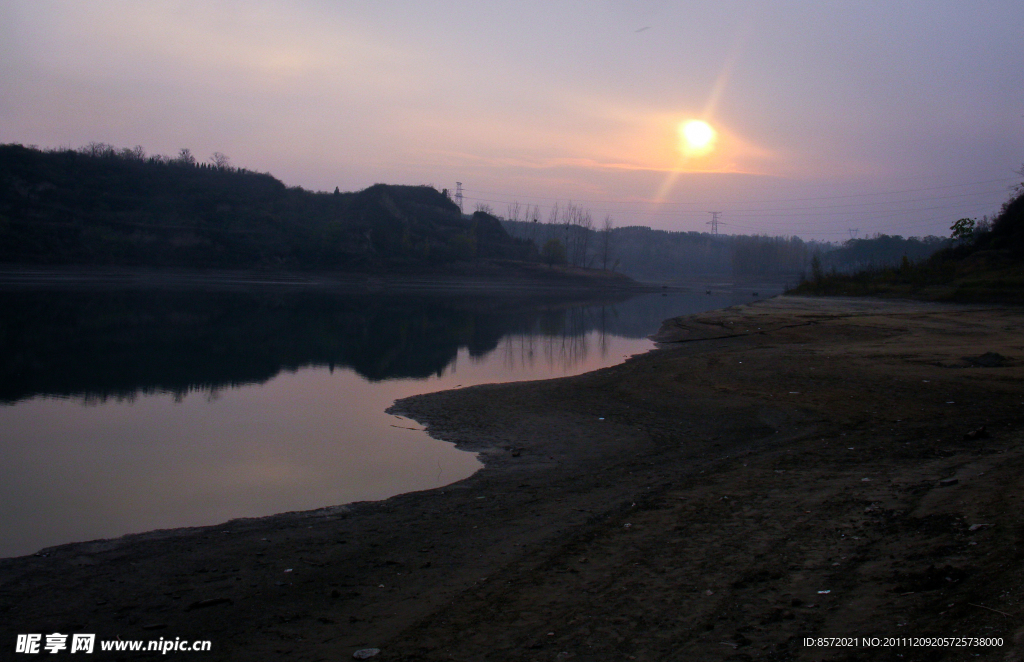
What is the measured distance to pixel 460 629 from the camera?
4.01 metres

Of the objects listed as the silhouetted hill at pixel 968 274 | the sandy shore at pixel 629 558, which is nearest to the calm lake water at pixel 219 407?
the sandy shore at pixel 629 558

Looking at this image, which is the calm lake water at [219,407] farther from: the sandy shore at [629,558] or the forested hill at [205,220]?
the forested hill at [205,220]

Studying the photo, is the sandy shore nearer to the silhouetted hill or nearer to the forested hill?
the silhouetted hill

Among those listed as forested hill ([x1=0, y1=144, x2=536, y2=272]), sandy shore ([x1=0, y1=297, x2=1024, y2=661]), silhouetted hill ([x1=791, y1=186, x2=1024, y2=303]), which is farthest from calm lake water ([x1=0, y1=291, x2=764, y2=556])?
forested hill ([x1=0, y1=144, x2=536, y2=272])

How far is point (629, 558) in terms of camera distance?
498 cm

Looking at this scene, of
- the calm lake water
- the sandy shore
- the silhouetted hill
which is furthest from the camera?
the silhouetted hill

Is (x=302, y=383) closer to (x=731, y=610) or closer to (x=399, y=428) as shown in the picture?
(x=399, y=428)

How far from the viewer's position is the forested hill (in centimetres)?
6278

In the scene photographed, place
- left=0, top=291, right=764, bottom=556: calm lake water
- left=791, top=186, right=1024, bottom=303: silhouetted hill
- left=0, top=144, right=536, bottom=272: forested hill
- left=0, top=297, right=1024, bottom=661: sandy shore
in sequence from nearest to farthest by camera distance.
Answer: left=0, top=297, right=1024, bottom=661: sandy shore → left=0, top=291, right=764, bottom=556: calm lake water → left=791, top=186, right=1024, bottom=303: silhouetted hill → left=0, top=144, right=536, bottom=272: forested hill

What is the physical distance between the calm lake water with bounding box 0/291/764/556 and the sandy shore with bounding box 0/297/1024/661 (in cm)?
106

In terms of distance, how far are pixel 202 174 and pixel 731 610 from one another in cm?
10242

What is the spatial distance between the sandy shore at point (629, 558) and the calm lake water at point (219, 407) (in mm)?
1056

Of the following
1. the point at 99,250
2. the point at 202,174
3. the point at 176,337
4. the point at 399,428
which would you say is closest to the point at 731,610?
the point at 399,428

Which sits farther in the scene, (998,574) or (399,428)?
(399,428)
